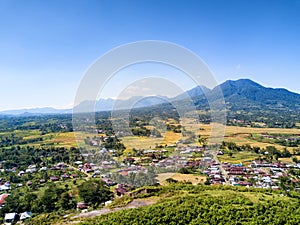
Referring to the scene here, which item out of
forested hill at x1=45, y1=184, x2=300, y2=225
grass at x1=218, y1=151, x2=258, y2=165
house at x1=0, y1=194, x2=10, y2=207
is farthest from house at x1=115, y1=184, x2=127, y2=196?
grass at x1=218, y1=151, x2=258, y2=165

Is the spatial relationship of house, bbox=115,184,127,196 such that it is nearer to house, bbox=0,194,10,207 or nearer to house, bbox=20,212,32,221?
house, bbox=20,212,32,221

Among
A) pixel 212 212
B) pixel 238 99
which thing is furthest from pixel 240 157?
pixel 238 99

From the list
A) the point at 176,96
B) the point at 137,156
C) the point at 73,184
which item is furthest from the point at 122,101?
the point at 73,184

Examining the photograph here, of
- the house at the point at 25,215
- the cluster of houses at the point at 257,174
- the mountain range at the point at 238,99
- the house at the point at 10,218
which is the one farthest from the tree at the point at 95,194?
the cluster of houses at the point at 257,174

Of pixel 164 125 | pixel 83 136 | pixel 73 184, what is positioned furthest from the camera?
pixel 73 184

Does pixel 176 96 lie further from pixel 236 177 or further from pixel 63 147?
pixel 63 147

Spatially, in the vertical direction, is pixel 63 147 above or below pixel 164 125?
below

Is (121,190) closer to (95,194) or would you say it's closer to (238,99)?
(95,194)

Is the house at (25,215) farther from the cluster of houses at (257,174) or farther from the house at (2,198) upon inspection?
the cluster of houses at (257,174)
